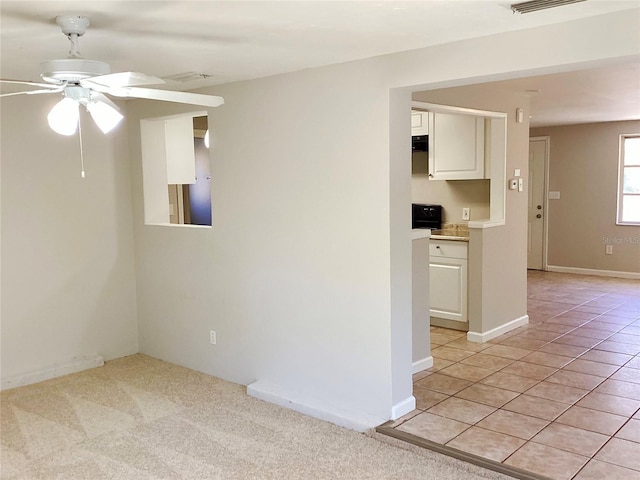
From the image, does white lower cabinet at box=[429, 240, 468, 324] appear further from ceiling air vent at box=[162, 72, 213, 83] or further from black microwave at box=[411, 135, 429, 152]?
ceiling air vent at box=[162, 72, 213, 83]

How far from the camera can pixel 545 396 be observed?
12.6 feet

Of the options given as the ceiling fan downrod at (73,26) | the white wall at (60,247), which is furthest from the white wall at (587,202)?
the ceiling fan downrod at (73,26)

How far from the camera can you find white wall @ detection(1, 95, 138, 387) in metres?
4.34

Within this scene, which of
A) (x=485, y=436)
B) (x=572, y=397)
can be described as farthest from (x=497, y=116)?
(x=485, y=436)

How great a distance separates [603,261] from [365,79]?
21.4 ft

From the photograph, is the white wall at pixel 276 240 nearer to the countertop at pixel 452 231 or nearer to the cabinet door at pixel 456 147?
the countertop at pixel 452 231

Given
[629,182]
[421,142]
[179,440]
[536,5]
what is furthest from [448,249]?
[629,182]

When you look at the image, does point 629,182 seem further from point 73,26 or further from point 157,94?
point 73,26

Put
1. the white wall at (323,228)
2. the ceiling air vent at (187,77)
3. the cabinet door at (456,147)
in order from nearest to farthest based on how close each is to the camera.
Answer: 1. the white wall at (323,228)
2. the ceiling air vent at (187,77)
3. the cabinet door at (456,147)

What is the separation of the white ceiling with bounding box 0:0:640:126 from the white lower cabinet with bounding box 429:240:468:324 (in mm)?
2509

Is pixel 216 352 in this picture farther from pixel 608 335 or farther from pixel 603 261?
pixel 603 261

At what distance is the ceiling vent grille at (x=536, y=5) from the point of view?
2268mm

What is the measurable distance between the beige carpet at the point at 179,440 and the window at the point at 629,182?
6.60 meters

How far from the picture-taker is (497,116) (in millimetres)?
5094
